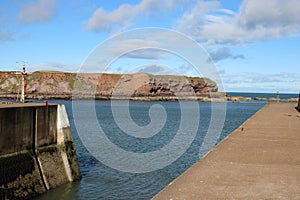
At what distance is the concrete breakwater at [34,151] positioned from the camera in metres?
12.0

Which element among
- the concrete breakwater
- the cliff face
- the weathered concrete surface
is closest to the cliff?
the cliff face

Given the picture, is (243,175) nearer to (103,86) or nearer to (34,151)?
(34,151)

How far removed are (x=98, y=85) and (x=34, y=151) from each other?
556 feet

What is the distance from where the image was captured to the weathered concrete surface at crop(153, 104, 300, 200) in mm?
8664

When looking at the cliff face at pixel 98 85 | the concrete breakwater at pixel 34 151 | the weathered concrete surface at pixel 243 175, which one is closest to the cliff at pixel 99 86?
the cliff face at pixel 98 85

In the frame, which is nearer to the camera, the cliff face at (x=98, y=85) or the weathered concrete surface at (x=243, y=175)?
the weathered concrete surface at (x=243, y=175)

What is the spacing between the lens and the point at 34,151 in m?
13.7

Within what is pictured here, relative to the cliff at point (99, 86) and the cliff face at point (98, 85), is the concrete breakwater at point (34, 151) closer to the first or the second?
the cliff at point (99, 86)

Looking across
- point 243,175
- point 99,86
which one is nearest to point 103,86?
point 99,86

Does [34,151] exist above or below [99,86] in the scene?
below

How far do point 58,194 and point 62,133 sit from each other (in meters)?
2.89

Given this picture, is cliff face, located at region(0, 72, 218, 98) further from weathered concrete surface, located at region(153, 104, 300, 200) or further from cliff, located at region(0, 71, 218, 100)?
Answer: weathered concrete surface, located at region(153, 104, 300, 200)

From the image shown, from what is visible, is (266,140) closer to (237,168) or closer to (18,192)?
(237,168)

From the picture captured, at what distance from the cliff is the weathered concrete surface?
14419cm
